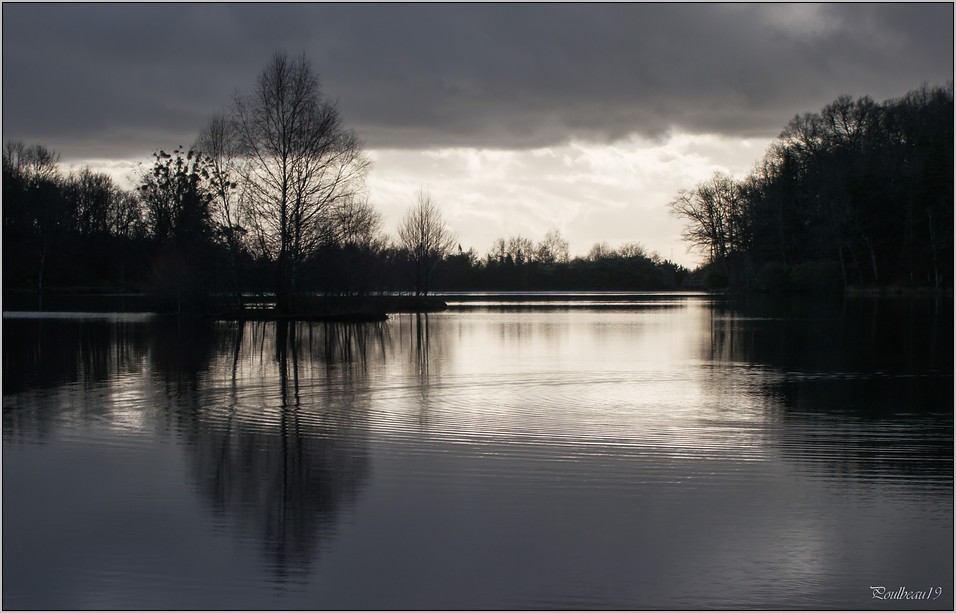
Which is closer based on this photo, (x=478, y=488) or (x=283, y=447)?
(x=478, y=488)

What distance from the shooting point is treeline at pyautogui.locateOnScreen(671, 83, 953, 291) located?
6247cm

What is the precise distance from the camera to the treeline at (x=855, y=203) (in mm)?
62469

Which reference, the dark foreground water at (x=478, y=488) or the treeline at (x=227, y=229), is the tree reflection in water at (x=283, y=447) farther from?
the treeline at (x=227, y=229)

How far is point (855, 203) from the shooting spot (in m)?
67.1

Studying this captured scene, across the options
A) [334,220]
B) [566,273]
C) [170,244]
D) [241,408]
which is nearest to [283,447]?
[241,408]

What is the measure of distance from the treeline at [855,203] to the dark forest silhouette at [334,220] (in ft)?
0.43

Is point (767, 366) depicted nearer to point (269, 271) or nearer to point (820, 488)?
point (820, 488)

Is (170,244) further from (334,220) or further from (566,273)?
(566,273)

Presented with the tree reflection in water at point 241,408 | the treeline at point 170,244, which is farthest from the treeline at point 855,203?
the tree reflection in water at point 241,408

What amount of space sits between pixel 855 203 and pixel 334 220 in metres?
43.9

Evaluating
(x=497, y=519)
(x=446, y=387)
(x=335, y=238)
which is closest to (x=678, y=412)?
(x=446, y=387)

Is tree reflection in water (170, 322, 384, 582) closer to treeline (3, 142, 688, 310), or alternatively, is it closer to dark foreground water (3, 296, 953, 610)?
dark foreground water (3, 296, 953, 610)

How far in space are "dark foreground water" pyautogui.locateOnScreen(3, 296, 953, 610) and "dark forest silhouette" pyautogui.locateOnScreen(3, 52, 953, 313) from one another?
19.6m

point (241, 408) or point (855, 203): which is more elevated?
point (855, 203)
